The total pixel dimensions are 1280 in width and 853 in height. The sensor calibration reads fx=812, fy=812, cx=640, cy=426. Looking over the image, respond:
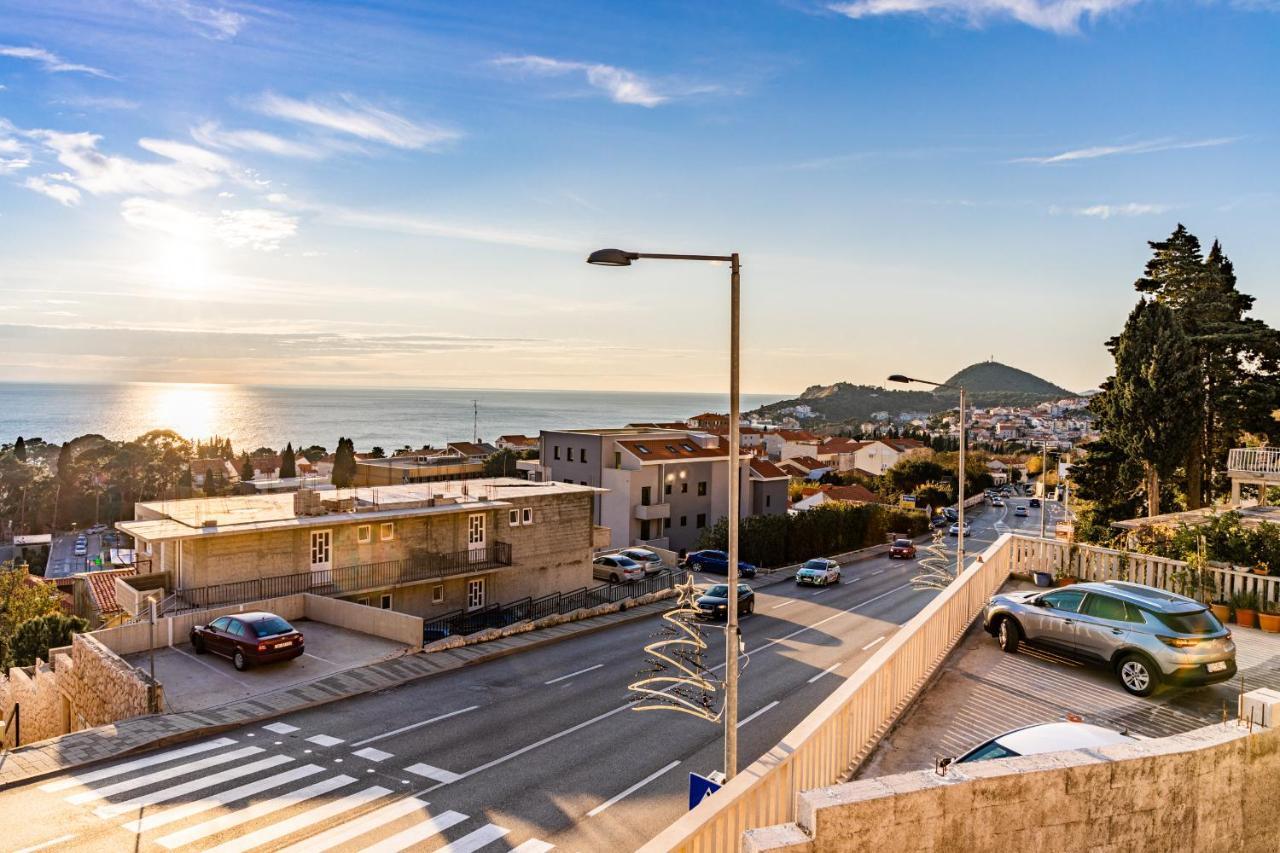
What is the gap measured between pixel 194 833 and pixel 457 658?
462 inches

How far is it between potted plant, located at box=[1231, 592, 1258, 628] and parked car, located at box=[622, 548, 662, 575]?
30565mm

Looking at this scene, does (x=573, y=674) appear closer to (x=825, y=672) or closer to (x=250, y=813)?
(x=825, y=672)

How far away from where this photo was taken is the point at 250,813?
13.4m

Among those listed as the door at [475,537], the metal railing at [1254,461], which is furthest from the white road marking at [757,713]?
the metal railing at [1254,461]

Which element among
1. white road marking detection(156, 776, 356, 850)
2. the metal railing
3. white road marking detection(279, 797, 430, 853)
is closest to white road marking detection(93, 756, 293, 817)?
white road marking detection(156, 776, 356, 850)

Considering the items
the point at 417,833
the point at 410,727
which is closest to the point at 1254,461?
the point at 410,727

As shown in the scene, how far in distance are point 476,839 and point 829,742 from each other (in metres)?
7.49

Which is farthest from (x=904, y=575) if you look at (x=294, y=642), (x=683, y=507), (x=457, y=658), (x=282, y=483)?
(x=282, y=483)

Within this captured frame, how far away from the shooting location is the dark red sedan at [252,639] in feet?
71.9

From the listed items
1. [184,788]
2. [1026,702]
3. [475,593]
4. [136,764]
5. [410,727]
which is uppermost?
[1026,702]

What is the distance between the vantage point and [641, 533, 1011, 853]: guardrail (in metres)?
5.63

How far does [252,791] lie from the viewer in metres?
14.4

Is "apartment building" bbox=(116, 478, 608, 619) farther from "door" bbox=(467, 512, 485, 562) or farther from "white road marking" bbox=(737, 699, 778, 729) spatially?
"white road marking" bbox=(737, 699, 778, 729)

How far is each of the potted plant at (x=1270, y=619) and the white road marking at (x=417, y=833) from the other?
14664mm
